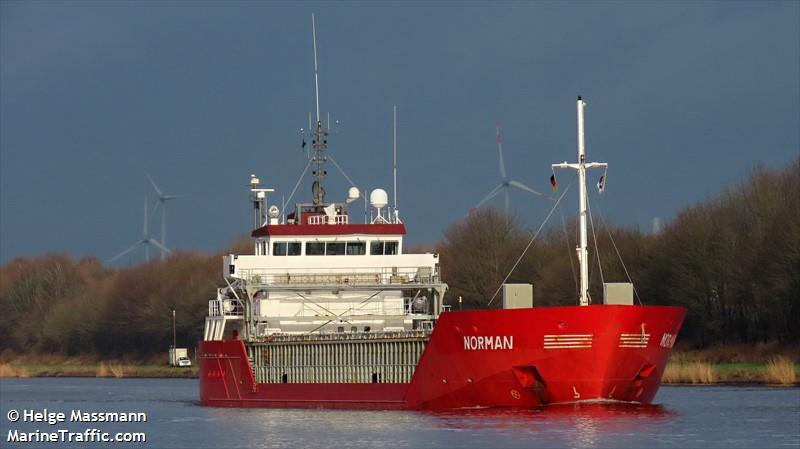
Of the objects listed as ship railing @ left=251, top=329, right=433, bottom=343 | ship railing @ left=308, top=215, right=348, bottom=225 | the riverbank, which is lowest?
ship railing @ left=251, top=329, right=433, bottom=343

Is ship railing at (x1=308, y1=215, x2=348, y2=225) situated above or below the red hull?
above

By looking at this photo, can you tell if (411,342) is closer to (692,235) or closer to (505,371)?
(505,371)

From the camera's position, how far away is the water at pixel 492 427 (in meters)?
46.4

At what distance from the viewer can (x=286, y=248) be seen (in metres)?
64.4

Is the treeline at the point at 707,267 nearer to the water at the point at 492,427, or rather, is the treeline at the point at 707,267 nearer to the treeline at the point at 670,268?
the treeline at the point at 670,268

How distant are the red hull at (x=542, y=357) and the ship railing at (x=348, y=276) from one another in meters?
6.64

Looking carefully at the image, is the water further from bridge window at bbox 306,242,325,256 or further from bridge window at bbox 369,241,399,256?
bridge window at bbox 369,241,399,256

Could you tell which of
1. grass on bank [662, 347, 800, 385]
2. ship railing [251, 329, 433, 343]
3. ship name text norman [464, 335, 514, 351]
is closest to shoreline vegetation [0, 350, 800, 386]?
grass on bank [662, 347, 800, 385]

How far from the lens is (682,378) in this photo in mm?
83500

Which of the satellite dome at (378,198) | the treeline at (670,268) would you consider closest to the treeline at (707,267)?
the treeline at (670,268)

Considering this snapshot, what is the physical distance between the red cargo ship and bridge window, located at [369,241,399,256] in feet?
0.18

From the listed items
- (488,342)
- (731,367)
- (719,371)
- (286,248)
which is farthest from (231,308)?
(731,367)

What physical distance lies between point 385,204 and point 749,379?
24.0m

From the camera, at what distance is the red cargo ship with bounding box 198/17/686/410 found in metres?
51.5
